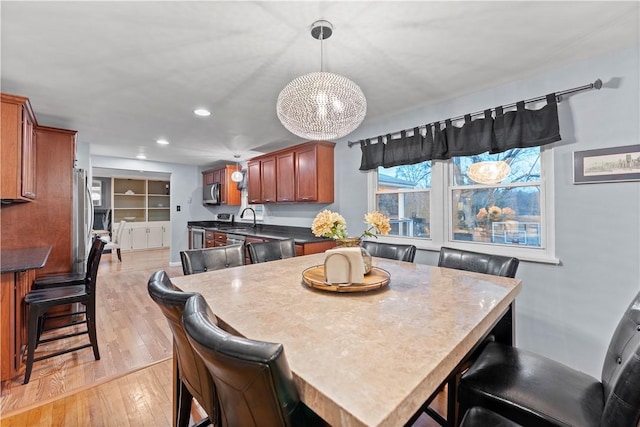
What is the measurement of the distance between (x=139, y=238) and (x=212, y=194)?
3862 millimetres

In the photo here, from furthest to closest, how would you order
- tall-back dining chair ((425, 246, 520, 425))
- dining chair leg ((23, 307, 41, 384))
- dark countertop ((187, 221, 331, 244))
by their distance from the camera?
1. dark countertop ((187, 221, 331, 244))
2. dining chair leg ((23, 307, 41, 384))
3. tall-back dining chair ((425, 246, 520, 425))

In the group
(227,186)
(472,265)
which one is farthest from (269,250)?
(227,186)

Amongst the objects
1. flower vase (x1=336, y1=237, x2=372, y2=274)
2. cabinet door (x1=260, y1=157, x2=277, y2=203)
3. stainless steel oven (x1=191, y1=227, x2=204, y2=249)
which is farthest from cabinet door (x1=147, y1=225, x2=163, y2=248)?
flower vase (x1=336, y1=237, x2=372, y2=274)

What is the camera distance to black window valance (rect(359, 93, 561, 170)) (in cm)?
207

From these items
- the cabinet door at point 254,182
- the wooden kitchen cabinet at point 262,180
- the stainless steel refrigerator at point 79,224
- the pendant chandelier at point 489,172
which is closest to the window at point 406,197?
the pendant chandelier at point 489,172

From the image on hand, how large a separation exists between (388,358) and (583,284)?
6.85 ft

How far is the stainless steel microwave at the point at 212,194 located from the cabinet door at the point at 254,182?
1.14m

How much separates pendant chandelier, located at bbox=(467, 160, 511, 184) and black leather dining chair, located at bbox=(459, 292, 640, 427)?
5.04ft

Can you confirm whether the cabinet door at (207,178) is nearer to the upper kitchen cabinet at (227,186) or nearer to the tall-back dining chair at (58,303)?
the upper kitchen cabinet at (227,186)

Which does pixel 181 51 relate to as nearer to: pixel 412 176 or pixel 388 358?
pixel 388 358

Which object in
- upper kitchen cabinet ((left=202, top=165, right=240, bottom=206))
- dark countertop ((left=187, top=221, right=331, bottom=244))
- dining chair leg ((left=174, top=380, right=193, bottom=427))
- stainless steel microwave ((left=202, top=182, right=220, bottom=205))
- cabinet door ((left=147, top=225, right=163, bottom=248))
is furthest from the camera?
cabinet door ((left=147, top=225, right=163, bottom=248))

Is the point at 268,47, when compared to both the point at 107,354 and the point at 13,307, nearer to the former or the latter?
the point at 13,307

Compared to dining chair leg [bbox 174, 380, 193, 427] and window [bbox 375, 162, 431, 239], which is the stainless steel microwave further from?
dining chair leg [bbox 174, 380, 193, 427]

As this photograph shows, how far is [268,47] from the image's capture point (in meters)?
1.78
